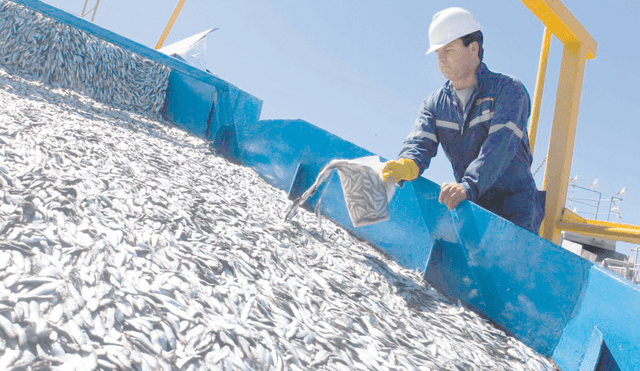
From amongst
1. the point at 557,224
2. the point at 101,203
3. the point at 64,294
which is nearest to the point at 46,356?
the point at 64,294

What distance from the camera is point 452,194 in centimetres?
260

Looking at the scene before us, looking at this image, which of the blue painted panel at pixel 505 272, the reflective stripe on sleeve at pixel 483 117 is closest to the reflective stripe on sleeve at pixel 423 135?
the reflective stripe on sleeve at pixel 483 117

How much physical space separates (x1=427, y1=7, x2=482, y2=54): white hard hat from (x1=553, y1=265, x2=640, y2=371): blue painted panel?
5.14 feet

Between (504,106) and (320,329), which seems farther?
(504,106)

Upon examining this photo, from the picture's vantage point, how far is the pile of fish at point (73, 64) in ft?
18.6

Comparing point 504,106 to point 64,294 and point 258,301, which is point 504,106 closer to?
point 258,301

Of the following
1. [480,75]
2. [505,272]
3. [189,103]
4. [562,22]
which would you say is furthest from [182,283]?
[189,103]

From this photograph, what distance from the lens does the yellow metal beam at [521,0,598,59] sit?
3.34 metres

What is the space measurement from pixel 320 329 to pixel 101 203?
4.30ft

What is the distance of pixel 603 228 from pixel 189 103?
4.75 meters

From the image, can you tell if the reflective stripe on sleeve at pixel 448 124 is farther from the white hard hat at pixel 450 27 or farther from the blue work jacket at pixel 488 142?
the white hard hat at pixel 450 27

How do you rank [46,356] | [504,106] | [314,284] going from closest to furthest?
[46,356] → [314,284] → [504,106]

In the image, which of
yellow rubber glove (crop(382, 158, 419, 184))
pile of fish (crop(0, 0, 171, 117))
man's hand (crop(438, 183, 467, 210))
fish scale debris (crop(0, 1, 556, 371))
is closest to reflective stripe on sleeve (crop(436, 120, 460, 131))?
yellow rubber glove (crop(382, 158, 419, 184))

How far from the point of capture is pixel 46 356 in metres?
1.22
